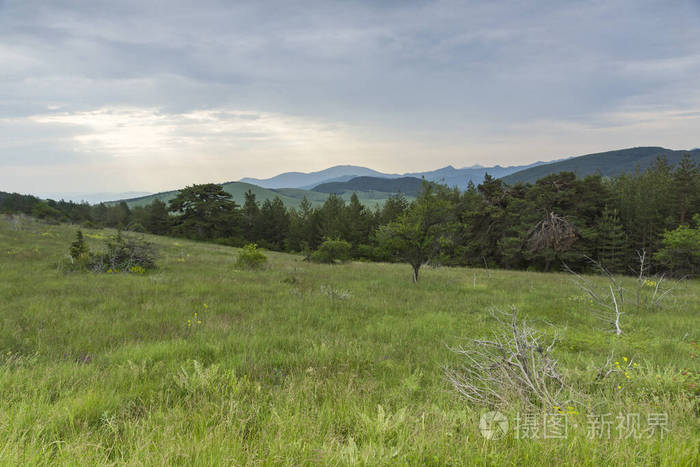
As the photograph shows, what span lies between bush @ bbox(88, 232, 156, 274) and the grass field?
2.85 m

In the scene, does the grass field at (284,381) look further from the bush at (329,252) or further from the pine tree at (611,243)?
the pine tree at (611,243)

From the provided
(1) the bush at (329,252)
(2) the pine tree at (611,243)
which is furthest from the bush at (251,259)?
(2) the pine tree at (611,243)

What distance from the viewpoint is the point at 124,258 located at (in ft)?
40.7

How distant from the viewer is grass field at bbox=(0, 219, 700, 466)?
2.15 m

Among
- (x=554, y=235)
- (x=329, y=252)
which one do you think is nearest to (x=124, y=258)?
(x=329, y=252)

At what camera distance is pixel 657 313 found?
7910mm

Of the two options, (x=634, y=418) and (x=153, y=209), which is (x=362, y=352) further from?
(x=153, y=209)

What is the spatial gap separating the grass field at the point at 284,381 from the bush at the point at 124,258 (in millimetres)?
2853

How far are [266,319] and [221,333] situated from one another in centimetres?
128

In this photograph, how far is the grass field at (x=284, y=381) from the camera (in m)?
2.15

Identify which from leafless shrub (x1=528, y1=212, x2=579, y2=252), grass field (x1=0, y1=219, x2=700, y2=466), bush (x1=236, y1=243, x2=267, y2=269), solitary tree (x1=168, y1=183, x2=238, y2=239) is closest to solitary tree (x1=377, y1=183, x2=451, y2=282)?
grass field (x1=0, y1=219, x2=700, y2=466)

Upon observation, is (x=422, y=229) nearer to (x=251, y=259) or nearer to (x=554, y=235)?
(x=251, y=259)

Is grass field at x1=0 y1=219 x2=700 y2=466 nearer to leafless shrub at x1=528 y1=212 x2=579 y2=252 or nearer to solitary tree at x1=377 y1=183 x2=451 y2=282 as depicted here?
solitary tree at x1=377 y1=183 x2=451 y2=282

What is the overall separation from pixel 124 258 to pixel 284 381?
41.1 feet
